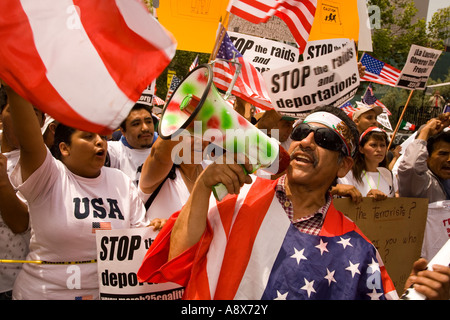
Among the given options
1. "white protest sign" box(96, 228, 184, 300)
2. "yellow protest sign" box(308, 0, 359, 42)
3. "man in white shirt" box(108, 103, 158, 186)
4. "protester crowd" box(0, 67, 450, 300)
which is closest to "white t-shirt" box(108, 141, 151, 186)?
"man in white shirt" box(108, 103, 158, 186)

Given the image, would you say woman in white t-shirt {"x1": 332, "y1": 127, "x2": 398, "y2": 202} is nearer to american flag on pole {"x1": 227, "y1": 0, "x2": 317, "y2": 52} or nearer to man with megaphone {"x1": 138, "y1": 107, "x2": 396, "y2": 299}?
american flag on pole {"x1": 227, "y1": 0, "x2": 317, "y2": 52}

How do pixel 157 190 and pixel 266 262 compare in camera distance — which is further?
pixel 157 190

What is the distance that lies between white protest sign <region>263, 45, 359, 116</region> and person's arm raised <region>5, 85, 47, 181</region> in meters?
2.28

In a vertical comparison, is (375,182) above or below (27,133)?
below

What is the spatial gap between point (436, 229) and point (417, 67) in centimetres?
358

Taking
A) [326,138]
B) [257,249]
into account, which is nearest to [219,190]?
[257,249]

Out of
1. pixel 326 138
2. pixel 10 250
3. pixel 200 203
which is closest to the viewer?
pixel 200 203

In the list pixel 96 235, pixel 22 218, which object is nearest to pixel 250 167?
pixel 96 235

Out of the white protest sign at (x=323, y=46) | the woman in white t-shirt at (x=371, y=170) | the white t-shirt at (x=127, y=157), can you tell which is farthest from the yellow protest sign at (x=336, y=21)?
the white t-shirt at (x=127, y=157)

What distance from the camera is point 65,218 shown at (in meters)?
2.39

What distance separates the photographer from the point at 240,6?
4258 mm

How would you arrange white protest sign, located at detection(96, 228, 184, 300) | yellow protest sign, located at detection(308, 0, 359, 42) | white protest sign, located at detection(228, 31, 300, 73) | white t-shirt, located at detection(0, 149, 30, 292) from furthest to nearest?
yellow protest sign, located at detection(308, 0, 359, 42) < white protest sign, located at detection(228, 31, 300, 73) < white t-shirt, located at detection(0, 149, 30, 292) < white protest sign, located at detection(96, 228, 184, 300)

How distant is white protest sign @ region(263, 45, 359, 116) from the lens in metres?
3.81

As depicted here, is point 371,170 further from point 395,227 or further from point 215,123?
point 215,123
